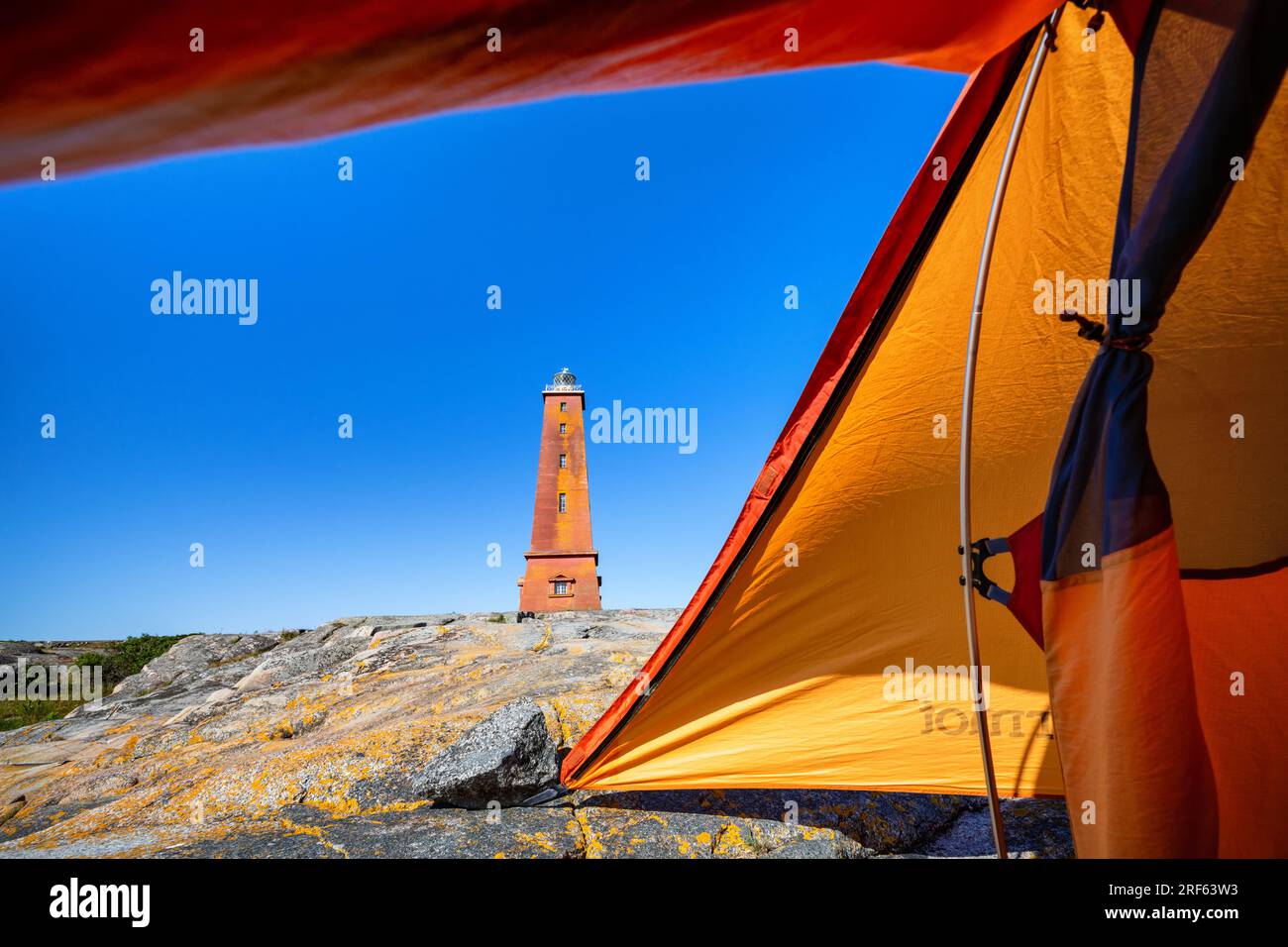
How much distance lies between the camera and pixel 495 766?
3619 millimetres

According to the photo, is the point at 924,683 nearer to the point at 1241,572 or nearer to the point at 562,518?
the point at 1241,572

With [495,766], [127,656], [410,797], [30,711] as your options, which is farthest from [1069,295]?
[127,656]

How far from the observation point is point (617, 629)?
30.0 feet

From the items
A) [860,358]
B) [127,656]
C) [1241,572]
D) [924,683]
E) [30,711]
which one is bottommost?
[30,711]

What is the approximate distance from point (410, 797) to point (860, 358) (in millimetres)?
3779

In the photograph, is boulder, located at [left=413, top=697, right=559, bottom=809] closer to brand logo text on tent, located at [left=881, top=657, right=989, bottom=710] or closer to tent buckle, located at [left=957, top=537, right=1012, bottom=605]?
brand logo text on tent, located at [left=881, top=657, right=989, bottom=710]

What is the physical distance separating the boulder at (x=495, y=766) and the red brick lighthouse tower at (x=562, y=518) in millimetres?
13129

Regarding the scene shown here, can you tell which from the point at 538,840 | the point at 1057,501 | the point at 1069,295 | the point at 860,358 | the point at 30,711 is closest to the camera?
the point at 1057,501

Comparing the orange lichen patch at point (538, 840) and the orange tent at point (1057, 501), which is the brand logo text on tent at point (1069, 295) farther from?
the orange lichen patch at point (538, 840)

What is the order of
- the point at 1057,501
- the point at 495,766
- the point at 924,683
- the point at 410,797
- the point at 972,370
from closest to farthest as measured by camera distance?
the point at 1057,501, the point at 972,370, the point at 495,766, the point at 410,797, the point at 924,683

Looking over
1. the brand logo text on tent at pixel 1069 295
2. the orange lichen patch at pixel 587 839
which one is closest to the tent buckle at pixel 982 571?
the brand logo text on tent at pixel 1069 295

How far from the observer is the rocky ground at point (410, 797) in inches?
129
